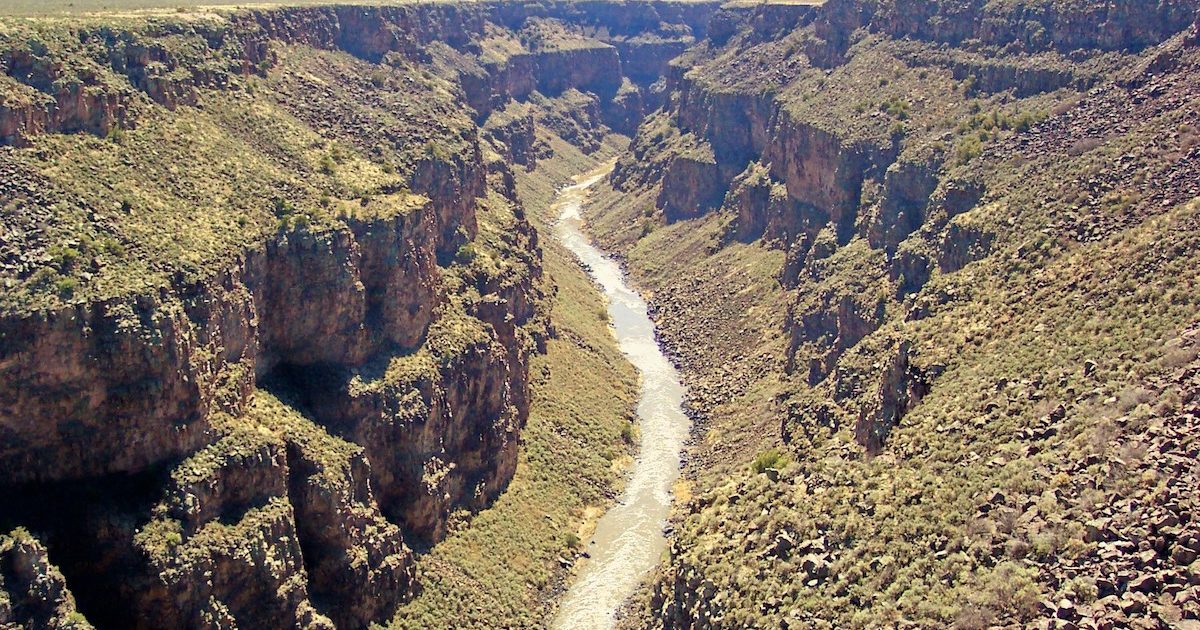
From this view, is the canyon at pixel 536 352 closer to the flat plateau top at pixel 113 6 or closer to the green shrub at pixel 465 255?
the green shrub at pixel 465 255

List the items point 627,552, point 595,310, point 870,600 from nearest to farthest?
point 870,600
point 627,552
point 595,310

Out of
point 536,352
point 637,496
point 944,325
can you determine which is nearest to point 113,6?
point 536,352

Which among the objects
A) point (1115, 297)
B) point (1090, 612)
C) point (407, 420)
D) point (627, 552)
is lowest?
point (627, 552)

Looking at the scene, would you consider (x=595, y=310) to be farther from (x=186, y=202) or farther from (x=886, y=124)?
(x=186, y=202)

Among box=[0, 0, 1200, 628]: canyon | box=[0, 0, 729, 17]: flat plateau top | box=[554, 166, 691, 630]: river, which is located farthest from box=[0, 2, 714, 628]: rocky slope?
box=[554, 166, 691, 630]: river

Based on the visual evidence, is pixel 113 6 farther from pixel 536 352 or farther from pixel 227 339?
pixel 536 352

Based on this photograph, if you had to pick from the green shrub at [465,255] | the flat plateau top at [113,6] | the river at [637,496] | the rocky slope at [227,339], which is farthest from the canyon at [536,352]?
the flat plateau top at [113,6]

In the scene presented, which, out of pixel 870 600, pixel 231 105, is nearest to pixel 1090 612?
pixel 870 600
